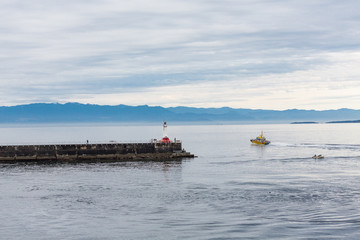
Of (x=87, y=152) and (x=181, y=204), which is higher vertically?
(x=87, y=152)

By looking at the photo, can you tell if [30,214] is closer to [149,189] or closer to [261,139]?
[149,189]

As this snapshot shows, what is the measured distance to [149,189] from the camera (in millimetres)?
50844

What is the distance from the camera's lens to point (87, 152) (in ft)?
287

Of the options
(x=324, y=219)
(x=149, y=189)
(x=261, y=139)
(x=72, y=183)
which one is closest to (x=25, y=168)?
(x=72, y=183)

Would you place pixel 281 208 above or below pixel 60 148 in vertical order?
below

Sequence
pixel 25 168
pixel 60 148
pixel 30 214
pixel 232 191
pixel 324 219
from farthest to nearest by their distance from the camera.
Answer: pixel 60 148 < pixel 25 168 < pixel 232 191 < pixel 30 214 < pixel 324 219

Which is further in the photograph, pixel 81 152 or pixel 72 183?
pixel 81 152

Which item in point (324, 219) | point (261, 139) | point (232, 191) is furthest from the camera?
point (261, 139)

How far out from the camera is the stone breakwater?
8469cm

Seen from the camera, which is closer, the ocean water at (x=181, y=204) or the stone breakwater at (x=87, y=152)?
the ocean water at (x=181, y=204)

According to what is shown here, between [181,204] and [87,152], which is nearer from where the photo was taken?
[181,204]

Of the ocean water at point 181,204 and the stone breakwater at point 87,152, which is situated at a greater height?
the stone breakwater at point 87,152

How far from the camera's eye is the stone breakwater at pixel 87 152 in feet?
278

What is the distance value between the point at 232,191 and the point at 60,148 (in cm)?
4769
